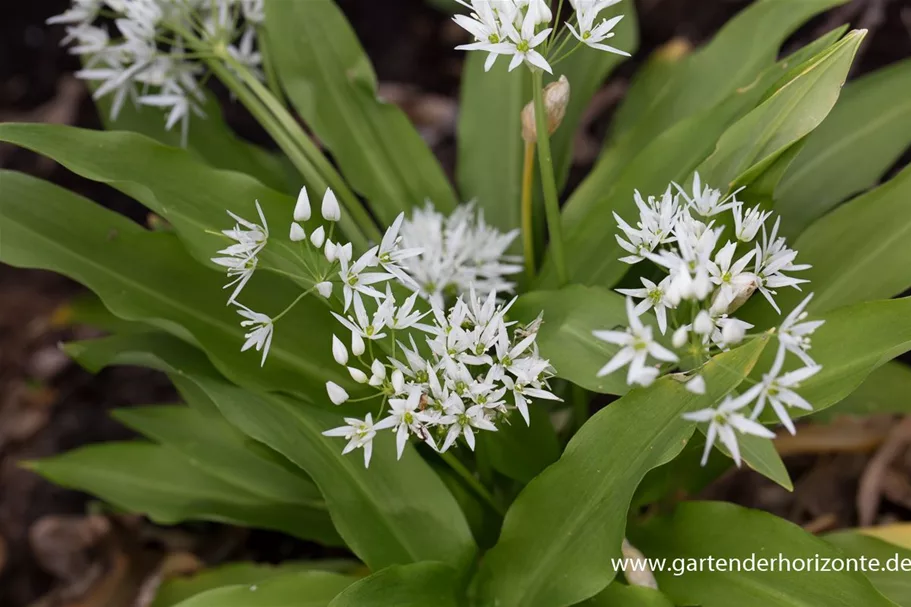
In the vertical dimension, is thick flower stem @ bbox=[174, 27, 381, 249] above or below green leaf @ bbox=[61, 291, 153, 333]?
above

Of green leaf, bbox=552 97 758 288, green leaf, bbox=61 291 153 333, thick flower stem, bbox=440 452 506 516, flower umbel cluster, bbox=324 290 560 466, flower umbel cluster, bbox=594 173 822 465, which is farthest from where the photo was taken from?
green leaf, bbox=61 291 153 333

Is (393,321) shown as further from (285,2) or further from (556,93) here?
(285,2)

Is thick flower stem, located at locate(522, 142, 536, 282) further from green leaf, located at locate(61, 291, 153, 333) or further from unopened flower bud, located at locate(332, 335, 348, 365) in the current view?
green leaf, located at locate(61, 291, 153, 333)

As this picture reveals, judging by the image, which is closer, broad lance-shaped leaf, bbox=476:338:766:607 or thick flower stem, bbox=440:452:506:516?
broad lance-shaped leaf, bbox=476:338:766:607

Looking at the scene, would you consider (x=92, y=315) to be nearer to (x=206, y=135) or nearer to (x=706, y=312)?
(x=206, y=135)

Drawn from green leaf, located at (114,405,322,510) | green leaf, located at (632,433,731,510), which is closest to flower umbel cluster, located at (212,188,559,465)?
green leaf, located at (632,433,731,510)

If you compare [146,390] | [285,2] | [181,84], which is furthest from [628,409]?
[146,390]

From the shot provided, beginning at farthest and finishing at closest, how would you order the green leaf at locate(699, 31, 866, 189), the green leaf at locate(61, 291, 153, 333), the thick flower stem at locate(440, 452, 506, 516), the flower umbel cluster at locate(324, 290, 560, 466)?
the green leaf at locate(61, 291, 153, 333)
the thick flower stem at locate(440, 452, 506, 516)
the green leaf at locate(699, 31, 866, 189)
the flower umbel cluster at locate(324, 290, 560, 466)

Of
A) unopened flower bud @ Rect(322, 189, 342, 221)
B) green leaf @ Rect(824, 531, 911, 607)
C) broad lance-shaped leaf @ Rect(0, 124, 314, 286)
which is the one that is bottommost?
green leaf @ Rect(824, 531, 911, 607)
